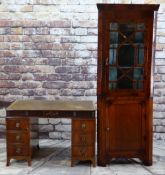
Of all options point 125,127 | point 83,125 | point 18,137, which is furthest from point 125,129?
point 18,137

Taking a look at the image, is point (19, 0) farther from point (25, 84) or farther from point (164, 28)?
point (164, 28)

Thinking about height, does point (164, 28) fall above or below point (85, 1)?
below

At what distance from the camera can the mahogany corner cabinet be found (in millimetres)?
4078

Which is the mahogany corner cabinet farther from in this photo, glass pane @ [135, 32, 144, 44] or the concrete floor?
the concrete floor

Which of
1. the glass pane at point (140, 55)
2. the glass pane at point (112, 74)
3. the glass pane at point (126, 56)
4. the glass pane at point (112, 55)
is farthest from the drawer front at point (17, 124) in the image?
the glass pane at point (140, 55)

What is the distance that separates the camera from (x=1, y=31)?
530cm

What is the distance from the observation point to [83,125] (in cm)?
418

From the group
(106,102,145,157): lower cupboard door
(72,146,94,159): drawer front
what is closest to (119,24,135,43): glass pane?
(106,102,145,157): lower cupboard door

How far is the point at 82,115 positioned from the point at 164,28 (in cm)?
205

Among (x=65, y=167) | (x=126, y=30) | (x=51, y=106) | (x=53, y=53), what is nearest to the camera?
(x=126, y=30)

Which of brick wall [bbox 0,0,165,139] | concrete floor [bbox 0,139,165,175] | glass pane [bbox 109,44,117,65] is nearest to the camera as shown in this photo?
concrete floor [bbox 0,139,165,175]

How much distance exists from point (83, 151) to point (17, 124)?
86 cm

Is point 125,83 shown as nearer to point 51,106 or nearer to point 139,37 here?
point 139,37

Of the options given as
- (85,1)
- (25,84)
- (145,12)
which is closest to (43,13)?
(85,1)
